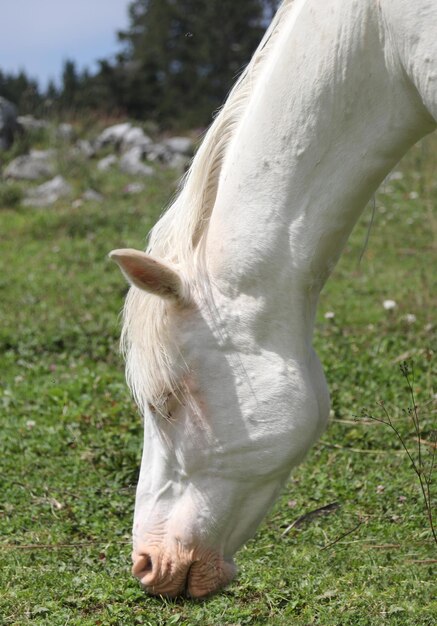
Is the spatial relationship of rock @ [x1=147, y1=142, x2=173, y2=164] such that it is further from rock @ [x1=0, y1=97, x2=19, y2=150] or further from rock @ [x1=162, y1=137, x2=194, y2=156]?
rock @ [x1=0, y1=97, x2=19, y2=150]

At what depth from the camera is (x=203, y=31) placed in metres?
23.6

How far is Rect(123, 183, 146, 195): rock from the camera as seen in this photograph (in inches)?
450

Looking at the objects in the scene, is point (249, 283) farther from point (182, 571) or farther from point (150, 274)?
point (182, 571)

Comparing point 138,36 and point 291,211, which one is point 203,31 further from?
point 291,211

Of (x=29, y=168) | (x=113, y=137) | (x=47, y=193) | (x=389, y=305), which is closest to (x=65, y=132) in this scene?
(x=113, y=137)

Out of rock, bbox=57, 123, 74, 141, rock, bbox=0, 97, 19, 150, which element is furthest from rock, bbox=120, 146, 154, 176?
rock, bbox=0, 97, 19, 150

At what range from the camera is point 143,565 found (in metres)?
2.54

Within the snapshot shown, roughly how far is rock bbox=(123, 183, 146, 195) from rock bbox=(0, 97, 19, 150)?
10.3 ft

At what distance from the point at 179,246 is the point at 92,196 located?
28.7ft

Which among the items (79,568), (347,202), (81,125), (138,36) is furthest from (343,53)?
(138,36)

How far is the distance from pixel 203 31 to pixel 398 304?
61.6 feet

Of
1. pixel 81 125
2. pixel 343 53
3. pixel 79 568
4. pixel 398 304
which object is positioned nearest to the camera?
pixel 343 53

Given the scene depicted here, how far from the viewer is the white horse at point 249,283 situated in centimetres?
233

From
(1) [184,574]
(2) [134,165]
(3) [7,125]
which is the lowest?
(2) [134,165]
